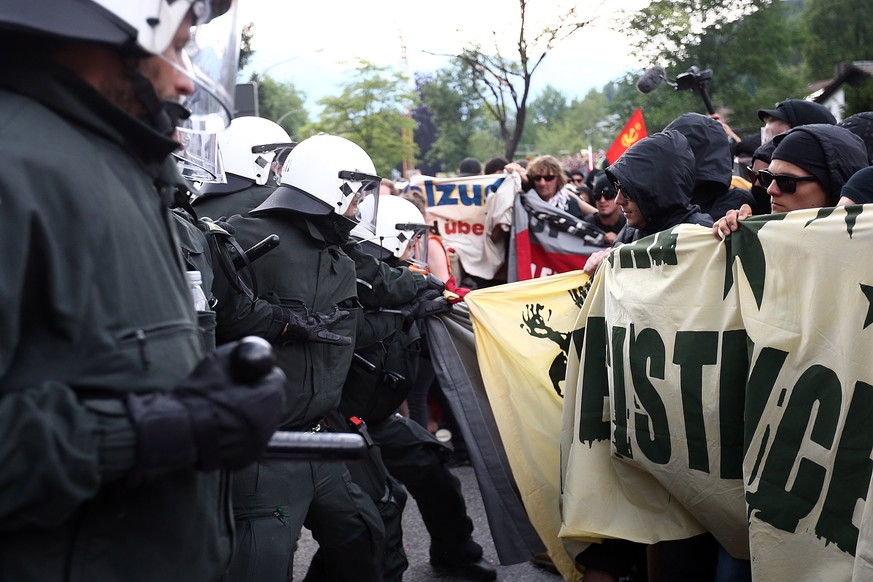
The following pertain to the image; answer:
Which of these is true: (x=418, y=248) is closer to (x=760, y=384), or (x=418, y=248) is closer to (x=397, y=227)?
(x=397, y=227)

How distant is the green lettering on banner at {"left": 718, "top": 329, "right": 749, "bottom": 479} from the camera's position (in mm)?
3322

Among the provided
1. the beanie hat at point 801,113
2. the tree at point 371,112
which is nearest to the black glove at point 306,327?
the beanie hat at point 801,113

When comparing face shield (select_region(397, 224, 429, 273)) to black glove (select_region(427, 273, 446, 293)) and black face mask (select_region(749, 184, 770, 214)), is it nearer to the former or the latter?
black glove (select_region(427, 273, 446, 293))

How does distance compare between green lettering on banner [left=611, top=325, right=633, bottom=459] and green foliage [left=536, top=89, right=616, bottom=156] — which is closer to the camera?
green lettering on banner [left=611, top=325, right=633, bottom=459]

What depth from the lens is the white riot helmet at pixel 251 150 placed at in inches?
203

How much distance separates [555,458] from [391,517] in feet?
2.66

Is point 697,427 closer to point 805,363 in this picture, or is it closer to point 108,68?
point 805,363

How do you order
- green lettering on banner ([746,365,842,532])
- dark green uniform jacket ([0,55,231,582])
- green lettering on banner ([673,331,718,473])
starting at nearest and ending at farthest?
1. dark green uniform jacket ([0,55,231,582])
2. green lettering on banner ([746,365,842,532])
3. green lettering on banner ([673,331,718,473])

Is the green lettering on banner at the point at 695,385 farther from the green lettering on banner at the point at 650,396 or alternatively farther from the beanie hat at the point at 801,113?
the beanie hat at the point at 801,113

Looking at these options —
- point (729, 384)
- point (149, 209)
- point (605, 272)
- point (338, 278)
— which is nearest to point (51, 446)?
point (149, 209)

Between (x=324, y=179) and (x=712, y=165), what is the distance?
2.05 meters

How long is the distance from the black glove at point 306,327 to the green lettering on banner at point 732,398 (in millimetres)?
1488

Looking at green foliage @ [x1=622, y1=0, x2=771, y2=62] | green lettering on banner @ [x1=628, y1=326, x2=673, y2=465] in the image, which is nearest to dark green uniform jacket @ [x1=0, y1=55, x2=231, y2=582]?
green lettering on banner @ [x1=628, y1=326, x2=673, y2=465]

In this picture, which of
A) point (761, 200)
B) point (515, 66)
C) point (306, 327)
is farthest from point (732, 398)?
point (515, 66)
